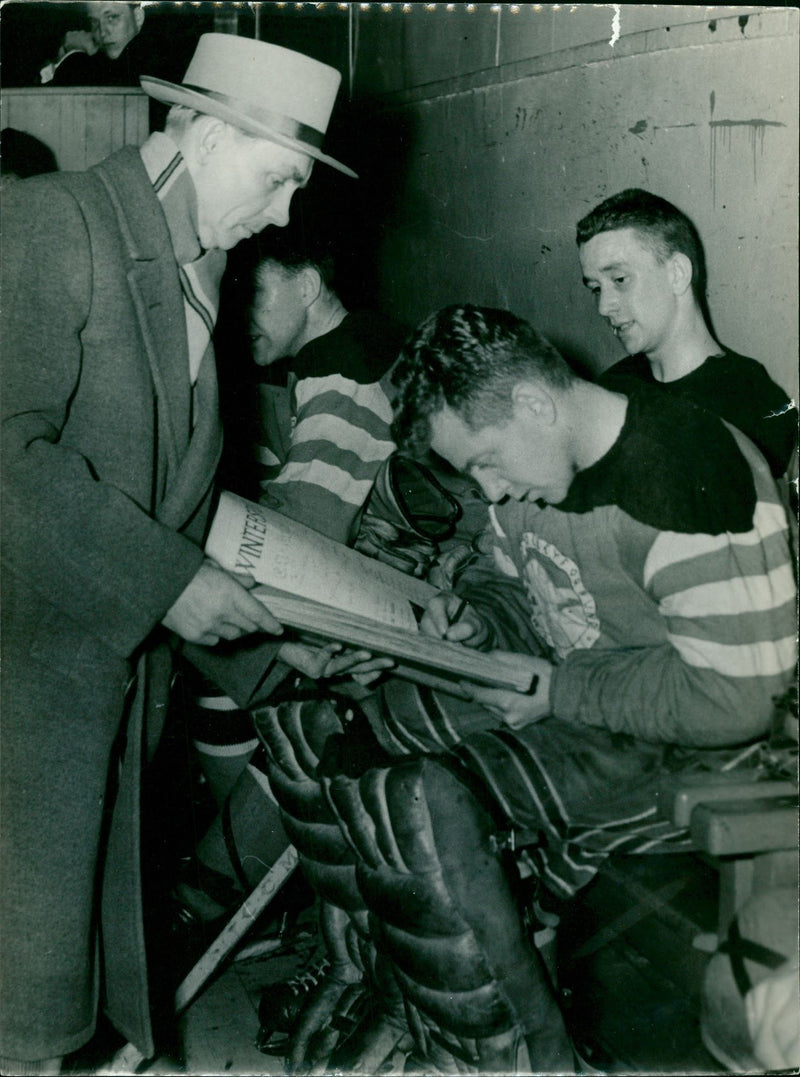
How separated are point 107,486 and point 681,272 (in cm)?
142

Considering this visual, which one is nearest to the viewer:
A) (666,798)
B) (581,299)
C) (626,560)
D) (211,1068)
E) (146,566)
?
(666,798)

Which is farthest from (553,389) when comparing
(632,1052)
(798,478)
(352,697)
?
(632,1052)

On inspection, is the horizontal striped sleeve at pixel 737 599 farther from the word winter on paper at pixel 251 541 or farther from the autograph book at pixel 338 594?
the word winter on paper at pixel 251 541

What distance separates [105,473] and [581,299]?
1618mm


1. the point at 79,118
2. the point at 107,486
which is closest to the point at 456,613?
the point at 107,486

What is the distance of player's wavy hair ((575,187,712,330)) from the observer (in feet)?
6.66

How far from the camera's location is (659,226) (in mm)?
2035

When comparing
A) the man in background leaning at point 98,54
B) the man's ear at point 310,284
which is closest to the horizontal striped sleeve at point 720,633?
the man's ear at point 310,284

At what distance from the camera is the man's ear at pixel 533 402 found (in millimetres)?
1521

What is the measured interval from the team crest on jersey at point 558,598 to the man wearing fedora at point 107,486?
0.56 m

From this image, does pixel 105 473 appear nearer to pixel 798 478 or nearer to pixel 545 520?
pixel 545 520

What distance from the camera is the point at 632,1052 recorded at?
6.00ft

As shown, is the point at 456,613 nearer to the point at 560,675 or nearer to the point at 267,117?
the point at 560,675

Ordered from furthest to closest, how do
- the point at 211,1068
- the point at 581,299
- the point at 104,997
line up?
the point at 581,299
the point at 211,1068
the point at 104,997
